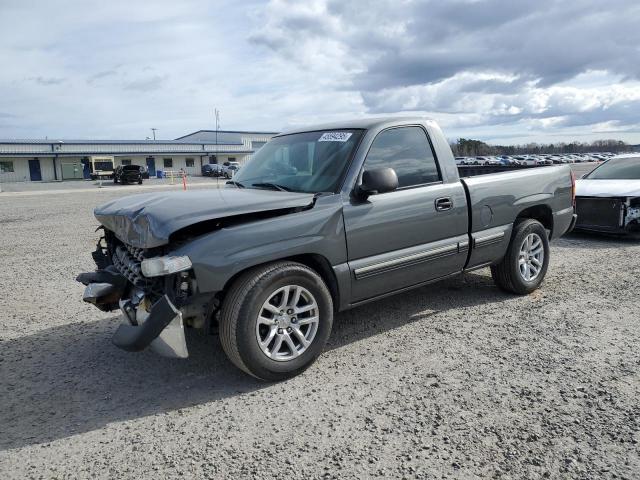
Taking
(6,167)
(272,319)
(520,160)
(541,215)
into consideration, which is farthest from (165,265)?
(6,167)

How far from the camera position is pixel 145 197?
13.5ft

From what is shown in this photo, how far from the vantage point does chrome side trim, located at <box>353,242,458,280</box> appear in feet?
13.1

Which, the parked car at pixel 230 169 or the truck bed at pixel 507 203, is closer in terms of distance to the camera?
the truck bed at pixel 507 203

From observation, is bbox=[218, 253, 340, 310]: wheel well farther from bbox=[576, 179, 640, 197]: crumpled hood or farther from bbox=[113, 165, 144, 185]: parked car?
bbox=[113, 165, 144, 185]: parked car

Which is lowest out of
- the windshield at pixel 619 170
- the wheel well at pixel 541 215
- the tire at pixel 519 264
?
the tire at pixel 519 264

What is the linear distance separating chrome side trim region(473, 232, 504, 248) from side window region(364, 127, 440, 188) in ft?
2.46

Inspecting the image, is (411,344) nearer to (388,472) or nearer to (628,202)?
(388,472)

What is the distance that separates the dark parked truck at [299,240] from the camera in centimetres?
332

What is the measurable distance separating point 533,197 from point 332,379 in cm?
324

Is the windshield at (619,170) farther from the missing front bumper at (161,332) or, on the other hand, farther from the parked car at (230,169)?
the parked car at (230,169)

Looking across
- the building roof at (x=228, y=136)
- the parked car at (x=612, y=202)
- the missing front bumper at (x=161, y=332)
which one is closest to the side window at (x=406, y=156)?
the missing front bumper at (x=161, y=332)

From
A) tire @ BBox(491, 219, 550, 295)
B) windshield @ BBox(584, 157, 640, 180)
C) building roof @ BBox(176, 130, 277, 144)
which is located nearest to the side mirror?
tire @ BBox(491, 219, 550, 295)

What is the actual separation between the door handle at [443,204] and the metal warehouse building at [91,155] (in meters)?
45.8

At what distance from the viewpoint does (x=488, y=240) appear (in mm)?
4914
